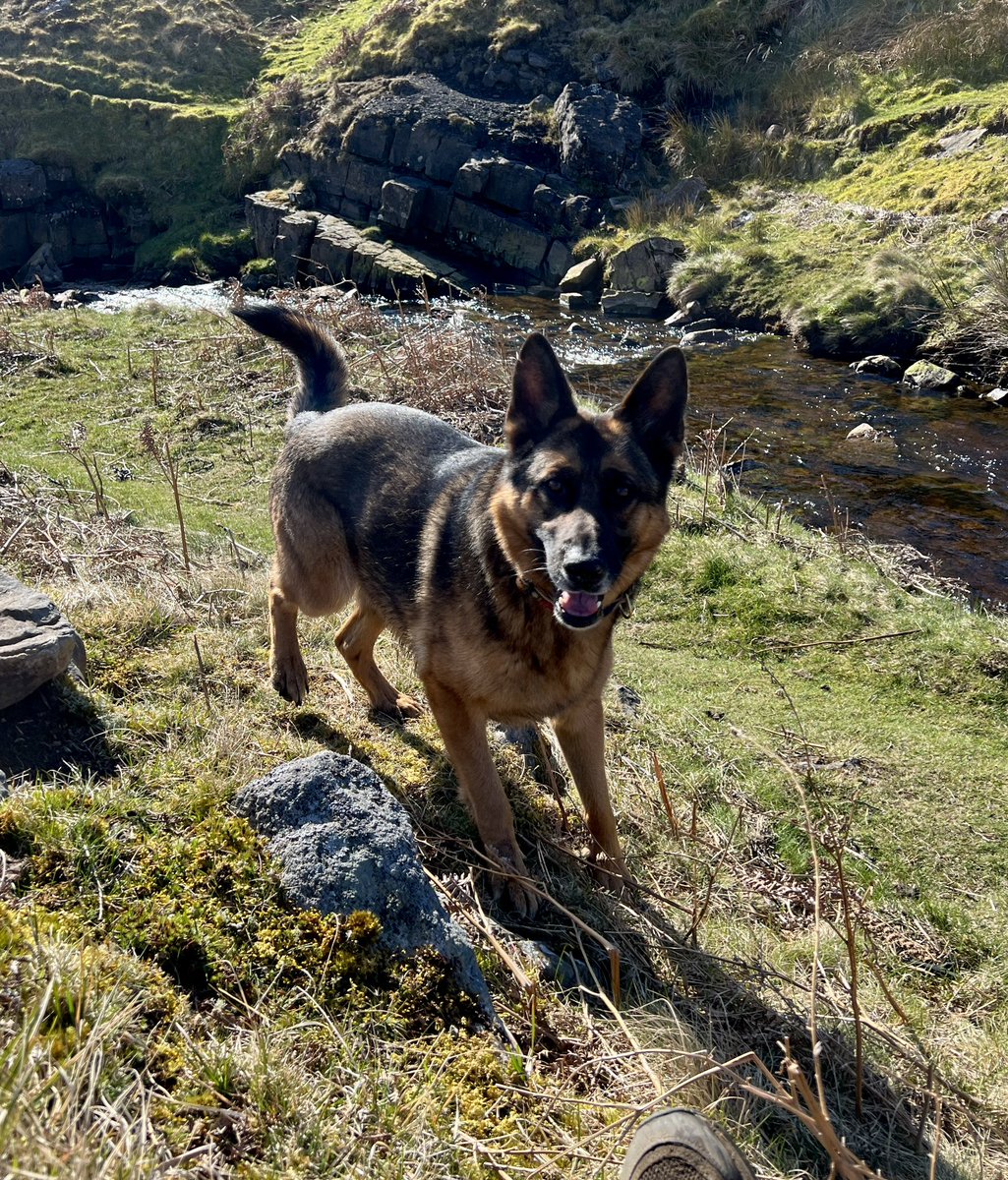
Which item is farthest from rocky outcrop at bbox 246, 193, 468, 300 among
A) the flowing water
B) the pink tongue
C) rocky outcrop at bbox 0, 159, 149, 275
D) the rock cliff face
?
the pink tongue

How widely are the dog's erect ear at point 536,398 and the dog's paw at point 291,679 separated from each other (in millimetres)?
1745

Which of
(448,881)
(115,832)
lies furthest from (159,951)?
(448,881)

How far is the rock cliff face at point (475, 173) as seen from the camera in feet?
78.9

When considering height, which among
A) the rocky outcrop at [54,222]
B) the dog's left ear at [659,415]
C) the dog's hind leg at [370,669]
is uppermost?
the dog's left ear at [659,415]

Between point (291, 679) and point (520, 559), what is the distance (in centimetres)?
167

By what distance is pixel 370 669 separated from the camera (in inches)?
192

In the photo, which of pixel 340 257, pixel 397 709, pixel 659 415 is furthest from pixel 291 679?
pixel 340 257

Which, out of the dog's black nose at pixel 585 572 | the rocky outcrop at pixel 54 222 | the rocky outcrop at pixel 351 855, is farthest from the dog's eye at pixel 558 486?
the rocky outcrop at pixel 54 222

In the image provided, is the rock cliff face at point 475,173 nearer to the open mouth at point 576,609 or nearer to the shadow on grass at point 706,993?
the open mouth at point 576,609

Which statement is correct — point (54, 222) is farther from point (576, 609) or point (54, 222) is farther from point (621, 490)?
point (576, 609)

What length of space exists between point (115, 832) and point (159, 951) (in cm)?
57

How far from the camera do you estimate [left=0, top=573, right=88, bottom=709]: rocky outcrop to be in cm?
348

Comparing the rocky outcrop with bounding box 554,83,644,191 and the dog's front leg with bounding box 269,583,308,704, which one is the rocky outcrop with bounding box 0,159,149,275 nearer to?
the rocky outcrop with bounding box 554,83,644,191

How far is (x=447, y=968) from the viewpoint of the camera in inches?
104
